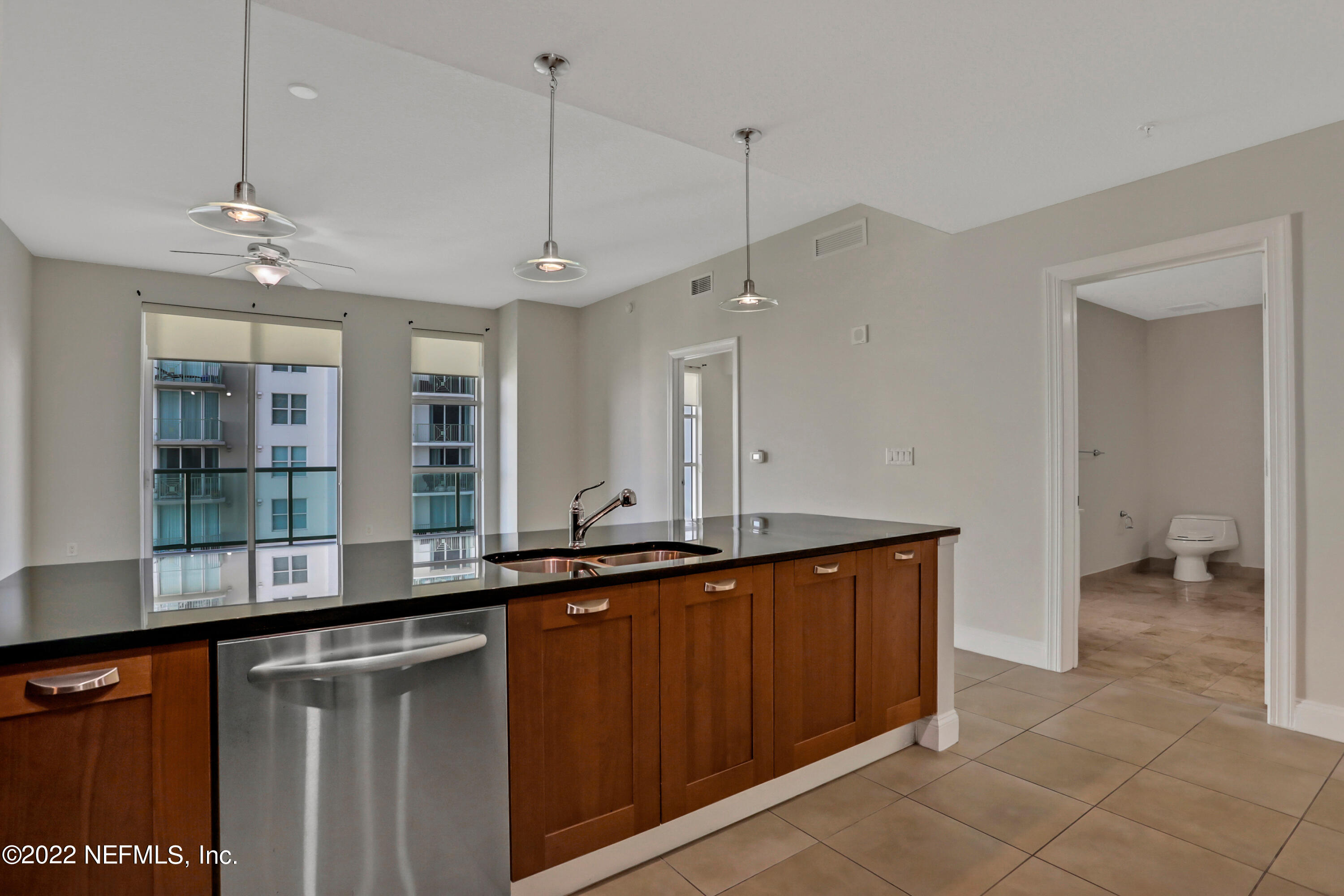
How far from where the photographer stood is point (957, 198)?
3.54 m

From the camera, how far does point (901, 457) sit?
4.32 m

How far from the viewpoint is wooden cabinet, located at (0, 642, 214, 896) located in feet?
3.71

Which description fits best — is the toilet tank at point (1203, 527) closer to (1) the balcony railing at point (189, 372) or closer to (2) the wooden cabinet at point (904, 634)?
(2) the wooden cabinet at point (904, 634)

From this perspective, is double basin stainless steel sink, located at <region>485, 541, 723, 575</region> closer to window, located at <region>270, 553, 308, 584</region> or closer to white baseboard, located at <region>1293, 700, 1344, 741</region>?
window, located at <region>270, 553, 308, 584</region>

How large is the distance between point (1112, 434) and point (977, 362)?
318 cm

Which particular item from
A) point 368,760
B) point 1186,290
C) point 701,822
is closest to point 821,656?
point 701,822

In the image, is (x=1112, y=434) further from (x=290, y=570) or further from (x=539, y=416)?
(x=290, y=570)

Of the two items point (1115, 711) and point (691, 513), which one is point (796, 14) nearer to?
point (1115, 711)

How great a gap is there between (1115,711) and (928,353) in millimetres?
2150

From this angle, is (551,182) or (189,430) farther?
(189,430)

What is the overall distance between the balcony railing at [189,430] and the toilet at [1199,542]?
8.73 metres

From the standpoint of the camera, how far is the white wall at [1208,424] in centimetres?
602

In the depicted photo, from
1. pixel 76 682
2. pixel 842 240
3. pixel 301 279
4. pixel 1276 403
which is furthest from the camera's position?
pixel 842 240

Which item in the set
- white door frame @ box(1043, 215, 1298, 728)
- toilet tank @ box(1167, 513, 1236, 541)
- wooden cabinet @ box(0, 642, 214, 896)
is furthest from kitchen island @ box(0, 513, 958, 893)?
toilet tank @ box(1167, 513, 1236, 541)
